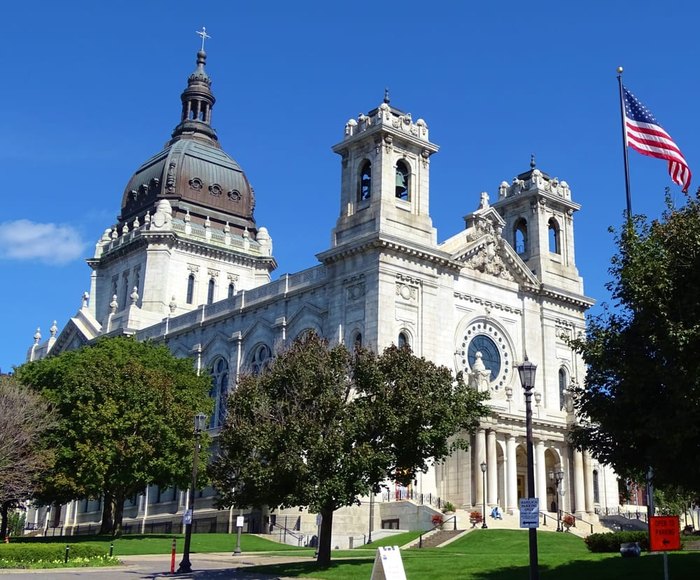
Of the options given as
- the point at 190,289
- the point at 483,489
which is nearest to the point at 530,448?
the point at 483,489

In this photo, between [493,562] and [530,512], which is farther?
[493,562]

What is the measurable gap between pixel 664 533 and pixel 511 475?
117 ft

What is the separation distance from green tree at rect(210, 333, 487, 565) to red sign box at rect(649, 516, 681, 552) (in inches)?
522

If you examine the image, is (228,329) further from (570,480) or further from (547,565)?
(547,565)

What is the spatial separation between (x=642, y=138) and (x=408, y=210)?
25.5 meters

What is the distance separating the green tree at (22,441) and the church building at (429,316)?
46.2 feet

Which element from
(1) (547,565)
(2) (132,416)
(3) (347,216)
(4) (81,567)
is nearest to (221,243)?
(3) (347,216)

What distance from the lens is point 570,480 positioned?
6175 cm

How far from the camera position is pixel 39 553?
3672 centimetres

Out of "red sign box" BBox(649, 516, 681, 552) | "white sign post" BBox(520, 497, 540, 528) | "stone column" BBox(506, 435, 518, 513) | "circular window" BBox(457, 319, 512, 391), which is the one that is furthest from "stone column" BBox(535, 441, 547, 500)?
"red sign box" BBox(649, 516, 681, 552)

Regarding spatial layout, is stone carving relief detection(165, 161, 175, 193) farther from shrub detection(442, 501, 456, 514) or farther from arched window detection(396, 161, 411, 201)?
shrub detection(442, 501, 456, 514)

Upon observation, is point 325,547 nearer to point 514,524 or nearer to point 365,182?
point 514,524

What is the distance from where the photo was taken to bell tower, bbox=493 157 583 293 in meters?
71.7

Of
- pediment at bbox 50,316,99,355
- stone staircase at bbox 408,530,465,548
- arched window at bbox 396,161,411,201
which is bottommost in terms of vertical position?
stone staircase at bbox 408,530,465,548
